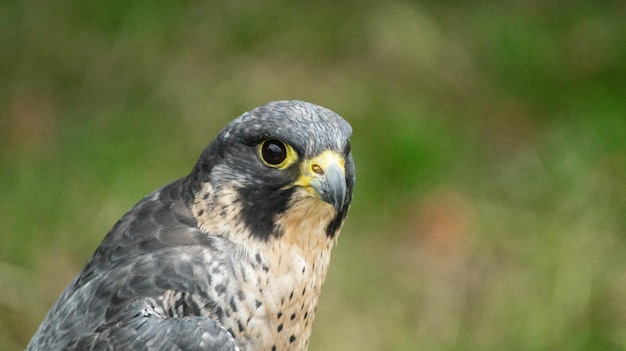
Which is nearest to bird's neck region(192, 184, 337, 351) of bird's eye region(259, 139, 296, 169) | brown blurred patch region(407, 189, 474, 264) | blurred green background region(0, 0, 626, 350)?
bird's eye region(259, 139, 296, 169)

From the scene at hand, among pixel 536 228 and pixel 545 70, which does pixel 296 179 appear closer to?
pixel 536 228

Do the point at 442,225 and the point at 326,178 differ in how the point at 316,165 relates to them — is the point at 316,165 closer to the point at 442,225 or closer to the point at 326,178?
the point at 326,178

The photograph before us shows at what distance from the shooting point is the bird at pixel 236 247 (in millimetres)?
2943

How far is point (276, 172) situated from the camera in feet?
9.92

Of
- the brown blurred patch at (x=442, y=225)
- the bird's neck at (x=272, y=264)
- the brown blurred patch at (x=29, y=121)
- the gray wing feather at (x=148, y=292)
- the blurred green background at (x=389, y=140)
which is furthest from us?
the brown blurred patch at (x=29, y=121)

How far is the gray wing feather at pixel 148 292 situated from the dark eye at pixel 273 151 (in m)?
0.32

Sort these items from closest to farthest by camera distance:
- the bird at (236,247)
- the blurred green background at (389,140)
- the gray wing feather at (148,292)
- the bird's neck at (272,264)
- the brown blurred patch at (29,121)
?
the gray wing feather at (148,292), the bird at (236,247), the bird's neck at (272,264), the blurred green background at (389,140), the brown blurred patch at (29,121)

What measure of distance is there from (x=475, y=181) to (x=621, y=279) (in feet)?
4.02

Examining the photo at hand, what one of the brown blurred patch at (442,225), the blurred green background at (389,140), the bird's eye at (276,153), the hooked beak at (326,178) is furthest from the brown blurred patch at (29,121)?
the hooked beak at (326,178)

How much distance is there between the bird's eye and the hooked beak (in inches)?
2.2

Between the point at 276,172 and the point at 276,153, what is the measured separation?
61 mm

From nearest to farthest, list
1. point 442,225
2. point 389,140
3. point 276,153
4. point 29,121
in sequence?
point 276,153
point 442,225
point 389,140
point 29,121

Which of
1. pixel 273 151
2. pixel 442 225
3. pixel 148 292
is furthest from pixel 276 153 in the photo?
pixel 442 225

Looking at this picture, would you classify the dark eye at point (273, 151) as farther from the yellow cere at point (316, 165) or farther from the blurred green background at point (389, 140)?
the blurred green background at point (389, 140)
